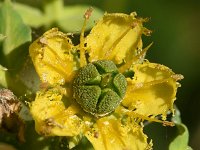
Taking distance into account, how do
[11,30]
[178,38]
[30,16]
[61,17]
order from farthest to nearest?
[178,38]
[61,17]
[30,16]
[11,30]

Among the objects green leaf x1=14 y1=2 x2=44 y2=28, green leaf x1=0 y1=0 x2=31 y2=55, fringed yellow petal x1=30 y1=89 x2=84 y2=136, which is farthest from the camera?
green leaf x1=14 y1=2 x2=44 y2=28

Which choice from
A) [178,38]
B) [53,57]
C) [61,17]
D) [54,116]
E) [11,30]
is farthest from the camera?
[178,38]

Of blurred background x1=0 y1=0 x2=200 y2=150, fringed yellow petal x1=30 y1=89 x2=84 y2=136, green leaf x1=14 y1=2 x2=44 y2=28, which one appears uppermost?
fringed yellow petal x1=30 y1=89 x2=84 y2=136

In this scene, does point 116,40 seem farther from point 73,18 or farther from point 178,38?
point 178,38

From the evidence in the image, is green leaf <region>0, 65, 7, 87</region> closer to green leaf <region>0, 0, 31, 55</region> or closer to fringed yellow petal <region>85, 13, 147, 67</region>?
green leaf <region>0, 0, 31, 55</region>

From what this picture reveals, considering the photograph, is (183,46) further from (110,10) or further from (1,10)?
(1,10)

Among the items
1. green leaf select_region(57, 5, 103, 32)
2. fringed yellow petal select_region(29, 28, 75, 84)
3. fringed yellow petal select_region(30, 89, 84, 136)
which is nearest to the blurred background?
green leaf select_region(57, 5, 103, 32)

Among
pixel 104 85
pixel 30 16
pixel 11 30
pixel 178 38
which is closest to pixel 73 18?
pixel 30 16
